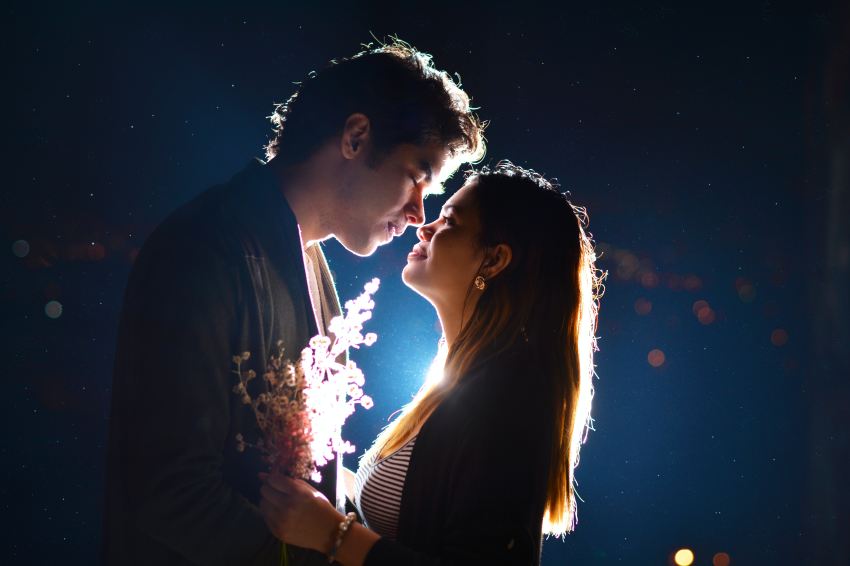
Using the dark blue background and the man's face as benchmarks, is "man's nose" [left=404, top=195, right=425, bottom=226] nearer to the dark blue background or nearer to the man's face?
the man's face

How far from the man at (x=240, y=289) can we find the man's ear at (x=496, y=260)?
262 mm

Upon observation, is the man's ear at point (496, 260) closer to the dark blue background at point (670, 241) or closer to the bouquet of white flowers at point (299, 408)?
the bouquet of white flowers at point (299, 408)

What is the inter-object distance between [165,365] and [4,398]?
817 mm

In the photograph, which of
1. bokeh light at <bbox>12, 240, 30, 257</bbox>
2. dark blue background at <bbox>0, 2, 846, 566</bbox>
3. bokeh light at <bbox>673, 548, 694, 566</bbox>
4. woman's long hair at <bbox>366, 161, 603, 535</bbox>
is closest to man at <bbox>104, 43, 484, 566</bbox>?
woman's long hair at <bbox>366, 161, 603, 535</bbox>

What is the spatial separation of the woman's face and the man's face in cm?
9

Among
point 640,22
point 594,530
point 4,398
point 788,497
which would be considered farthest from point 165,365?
point 788,497

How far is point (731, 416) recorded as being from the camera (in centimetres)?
299

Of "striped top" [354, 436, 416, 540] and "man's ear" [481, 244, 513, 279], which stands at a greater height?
"man's ear" [481, 244, 513, 279]

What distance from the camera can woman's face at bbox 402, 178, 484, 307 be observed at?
5.73 feet

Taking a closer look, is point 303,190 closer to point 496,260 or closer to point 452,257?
point 452,257

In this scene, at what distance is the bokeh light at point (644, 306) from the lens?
3.00m

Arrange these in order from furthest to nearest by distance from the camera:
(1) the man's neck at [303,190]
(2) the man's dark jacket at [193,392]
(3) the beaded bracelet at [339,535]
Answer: (1) the man's neck at [303,190]
(3) the beaded bracelet at [339,535]
(2) the man's dark jacket at [193,392]

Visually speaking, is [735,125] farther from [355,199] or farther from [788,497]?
[355,199]

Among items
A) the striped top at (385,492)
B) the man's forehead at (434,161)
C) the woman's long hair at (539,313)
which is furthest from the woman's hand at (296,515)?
the man's forehead at (434,161)
